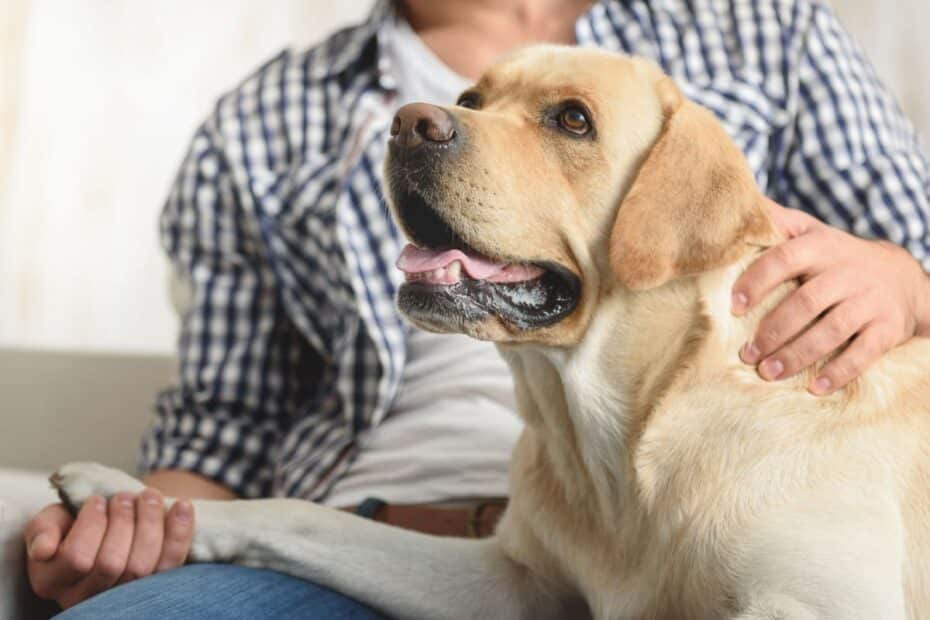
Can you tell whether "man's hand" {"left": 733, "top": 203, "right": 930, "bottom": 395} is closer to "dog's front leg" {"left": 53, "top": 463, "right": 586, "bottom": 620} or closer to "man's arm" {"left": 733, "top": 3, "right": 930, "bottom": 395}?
"man's arm" {"left": 733, "top": 3, "right": 930, "bottom": 395}

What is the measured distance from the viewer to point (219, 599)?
1184 mm

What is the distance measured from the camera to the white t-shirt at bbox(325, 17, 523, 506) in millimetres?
1545

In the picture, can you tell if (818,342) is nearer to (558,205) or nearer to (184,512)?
(558,205)

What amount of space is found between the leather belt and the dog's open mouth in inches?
18.0

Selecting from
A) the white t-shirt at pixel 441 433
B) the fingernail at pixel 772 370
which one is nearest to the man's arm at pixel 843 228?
the fingernail at pixel 772 370

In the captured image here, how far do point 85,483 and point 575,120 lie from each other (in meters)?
0.74

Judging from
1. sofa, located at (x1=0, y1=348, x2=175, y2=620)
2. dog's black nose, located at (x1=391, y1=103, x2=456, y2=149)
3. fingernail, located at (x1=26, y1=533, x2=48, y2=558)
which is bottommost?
sofa, located at (x1=0, y1=348, x2=175, y2=620)

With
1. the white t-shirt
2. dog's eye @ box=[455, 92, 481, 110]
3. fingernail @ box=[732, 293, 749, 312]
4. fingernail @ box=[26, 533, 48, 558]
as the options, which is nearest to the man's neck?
dog's eye @ box=[455, 92, 481, 110]

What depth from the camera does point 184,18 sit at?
2902 mm

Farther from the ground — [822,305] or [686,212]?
[686,212]

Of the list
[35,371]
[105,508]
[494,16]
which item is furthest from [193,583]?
[35,371]

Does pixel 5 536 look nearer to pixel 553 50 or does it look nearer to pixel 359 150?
pixel 359 150

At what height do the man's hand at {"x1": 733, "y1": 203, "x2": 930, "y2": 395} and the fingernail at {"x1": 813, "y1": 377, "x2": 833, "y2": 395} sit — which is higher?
the man's hand at {"x1": 733, "y1": 203, "x2": 930, "y2": 395}

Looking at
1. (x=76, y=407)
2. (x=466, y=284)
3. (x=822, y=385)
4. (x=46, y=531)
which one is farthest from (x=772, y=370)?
(x=76, y=407)
